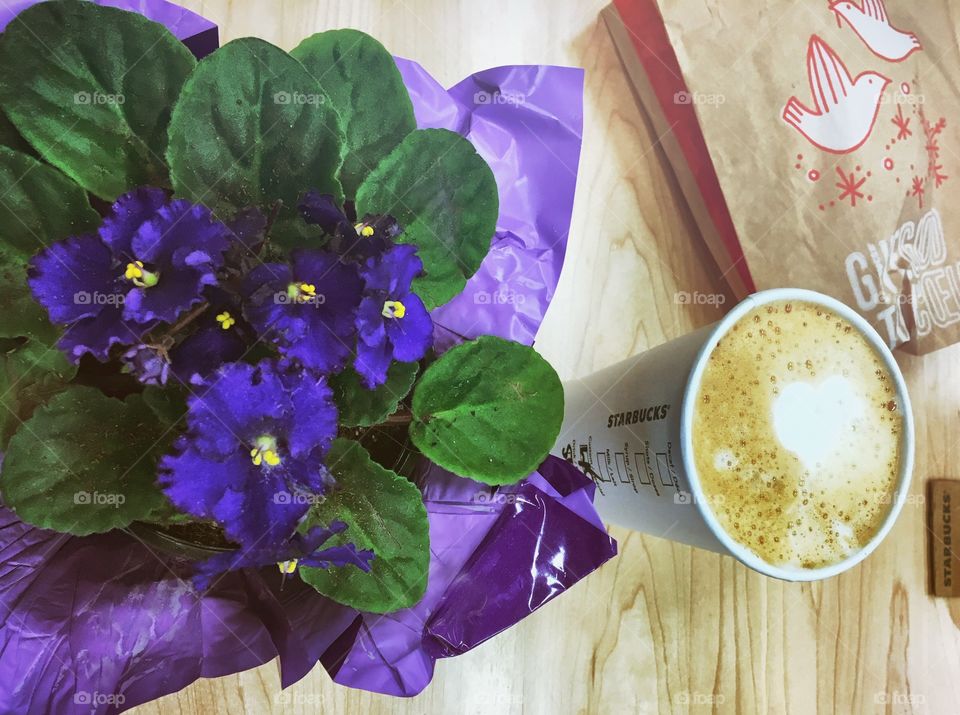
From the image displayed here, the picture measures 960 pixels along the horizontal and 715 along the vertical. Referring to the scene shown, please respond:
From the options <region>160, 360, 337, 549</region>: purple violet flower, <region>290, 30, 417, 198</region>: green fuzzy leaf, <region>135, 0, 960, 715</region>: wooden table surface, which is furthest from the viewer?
<region>135, 0, 960, 715</region>: wooden table surface

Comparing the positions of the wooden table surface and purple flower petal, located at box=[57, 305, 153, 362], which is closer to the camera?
purple flower petal, located at box=[57, 305, 153, 362]

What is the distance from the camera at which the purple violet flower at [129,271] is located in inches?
11.9

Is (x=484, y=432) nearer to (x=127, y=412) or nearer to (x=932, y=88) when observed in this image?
(x=127, y=412)

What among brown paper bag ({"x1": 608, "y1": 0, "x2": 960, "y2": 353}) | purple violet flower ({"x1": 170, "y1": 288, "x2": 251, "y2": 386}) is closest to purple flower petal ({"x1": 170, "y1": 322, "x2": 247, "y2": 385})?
purple violet flower ({"x1": 170, "y1": 288, "x2": 251, "y2": 386})

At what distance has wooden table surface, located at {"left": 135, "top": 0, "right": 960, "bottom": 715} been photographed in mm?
642

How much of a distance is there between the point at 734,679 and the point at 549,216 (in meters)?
0.48

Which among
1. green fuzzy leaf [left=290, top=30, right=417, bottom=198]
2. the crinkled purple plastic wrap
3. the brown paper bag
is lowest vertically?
the crinkled purple plastic wrap

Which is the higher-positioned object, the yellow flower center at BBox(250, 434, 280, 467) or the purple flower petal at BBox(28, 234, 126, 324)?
the purple flower petal at BBox(28, 234, 126, 324)

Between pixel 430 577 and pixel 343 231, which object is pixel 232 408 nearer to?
pixel 343 231

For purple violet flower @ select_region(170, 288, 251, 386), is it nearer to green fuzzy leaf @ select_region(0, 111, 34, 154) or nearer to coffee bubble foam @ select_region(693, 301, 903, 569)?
green fuzzy leaf @ select_region(0, 111, 34, 154)

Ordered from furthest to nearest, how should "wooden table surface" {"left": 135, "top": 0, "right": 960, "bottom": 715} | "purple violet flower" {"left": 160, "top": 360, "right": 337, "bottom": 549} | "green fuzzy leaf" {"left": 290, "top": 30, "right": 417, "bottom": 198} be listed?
1. "wooden table surface" {"left": 135, "top": 0, "right": 960, "bottom": 715}
2. "green fuzzy leaf" {"left": 290, "top": 30, "right": 417, "bottom": 198}
3. "purple violet flower" {"left": 160, "top": 360, "right": 337, "bottom": 549}

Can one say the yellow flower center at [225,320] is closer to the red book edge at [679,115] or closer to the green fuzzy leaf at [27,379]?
the green fuzzy leaf at [27,379]

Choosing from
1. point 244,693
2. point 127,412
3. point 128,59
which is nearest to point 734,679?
point 244,693

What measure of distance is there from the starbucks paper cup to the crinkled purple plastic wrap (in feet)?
0.14
